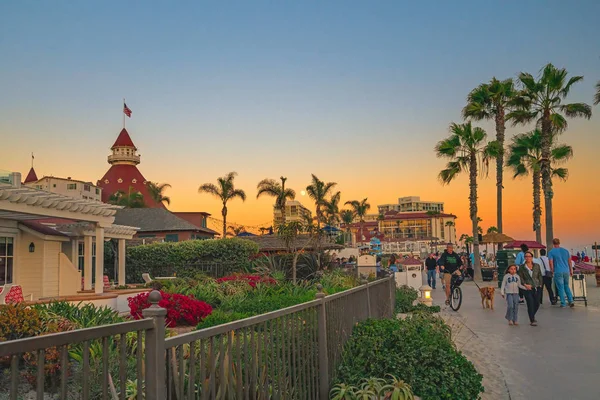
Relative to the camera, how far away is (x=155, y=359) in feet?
8.09

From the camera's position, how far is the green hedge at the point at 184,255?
32062 millimetres

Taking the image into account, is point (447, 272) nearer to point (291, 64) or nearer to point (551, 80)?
point (291, 64)

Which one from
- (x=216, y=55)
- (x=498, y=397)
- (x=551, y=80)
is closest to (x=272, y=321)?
(x=498, y=397)

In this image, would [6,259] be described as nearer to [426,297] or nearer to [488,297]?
[426,297]

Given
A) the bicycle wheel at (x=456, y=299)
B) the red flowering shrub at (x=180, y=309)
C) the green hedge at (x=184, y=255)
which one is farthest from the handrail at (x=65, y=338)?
the green hedge at (x=184, y=255)

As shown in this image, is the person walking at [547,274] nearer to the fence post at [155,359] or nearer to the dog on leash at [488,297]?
the dog on leash at [488,297]

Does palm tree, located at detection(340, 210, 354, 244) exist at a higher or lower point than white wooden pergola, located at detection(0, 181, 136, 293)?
higher

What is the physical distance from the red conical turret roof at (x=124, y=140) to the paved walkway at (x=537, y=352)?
75438mm

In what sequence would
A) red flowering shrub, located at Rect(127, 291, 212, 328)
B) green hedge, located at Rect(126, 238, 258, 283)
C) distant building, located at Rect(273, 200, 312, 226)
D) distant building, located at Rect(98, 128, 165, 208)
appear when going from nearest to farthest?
1. red flowering shrub, located at Rect(127, 291, 212, 328)
2. distant building, located at Rect(273, 200, 312, 226)
3. green hedge, located at Rect(126, 238, 258, 283)
4. distant building, located at Rect(98, 128, 165, 208)

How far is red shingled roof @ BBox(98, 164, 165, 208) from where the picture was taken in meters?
78.5

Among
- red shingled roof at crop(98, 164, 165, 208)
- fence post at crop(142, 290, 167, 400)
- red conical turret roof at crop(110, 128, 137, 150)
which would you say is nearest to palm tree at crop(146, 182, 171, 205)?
red shingled roof at crop(98, 164, 165, 208)

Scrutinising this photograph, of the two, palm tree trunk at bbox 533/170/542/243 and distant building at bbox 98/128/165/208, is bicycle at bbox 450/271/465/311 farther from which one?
distant building at bbox 98/128/165/208

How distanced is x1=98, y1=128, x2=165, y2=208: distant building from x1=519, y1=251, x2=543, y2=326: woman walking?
68.0 m

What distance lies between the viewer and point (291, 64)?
68.1 feet
